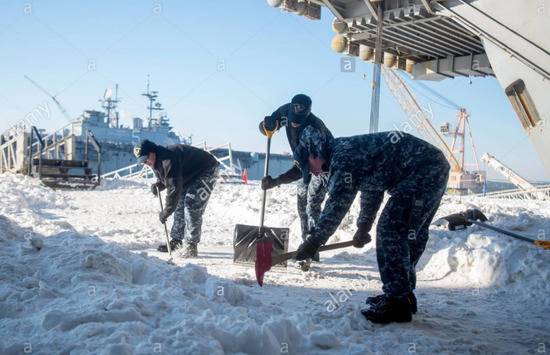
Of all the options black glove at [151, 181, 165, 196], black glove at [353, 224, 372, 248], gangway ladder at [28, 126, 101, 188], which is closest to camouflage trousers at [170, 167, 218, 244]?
black glove at [151, 181, 165, 196]

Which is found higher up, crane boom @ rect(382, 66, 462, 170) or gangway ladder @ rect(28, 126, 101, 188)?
crane boom @ rect(382, 66, 462, 170)

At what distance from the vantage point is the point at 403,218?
9.91 feet

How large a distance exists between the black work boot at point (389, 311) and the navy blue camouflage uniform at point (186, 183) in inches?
111

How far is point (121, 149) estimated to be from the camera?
133 feet

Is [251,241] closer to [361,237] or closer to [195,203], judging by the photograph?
[195,203]

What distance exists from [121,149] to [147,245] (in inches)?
1436

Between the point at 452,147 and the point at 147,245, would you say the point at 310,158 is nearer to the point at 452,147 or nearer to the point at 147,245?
the point at 147,245

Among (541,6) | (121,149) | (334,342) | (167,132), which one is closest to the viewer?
(334,342)

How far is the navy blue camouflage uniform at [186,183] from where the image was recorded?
5.21 m

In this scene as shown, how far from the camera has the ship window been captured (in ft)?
16.3

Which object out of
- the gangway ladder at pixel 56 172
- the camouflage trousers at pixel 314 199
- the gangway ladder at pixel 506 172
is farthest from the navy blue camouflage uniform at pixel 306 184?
the gangway ladder at pixel 506 172

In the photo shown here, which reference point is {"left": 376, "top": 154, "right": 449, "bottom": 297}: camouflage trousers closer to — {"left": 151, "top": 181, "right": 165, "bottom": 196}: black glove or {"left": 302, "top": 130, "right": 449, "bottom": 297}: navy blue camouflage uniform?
{"left": 302, "top": 130, "right": 449, "bottom": 297}: navy blue camouflage uniform

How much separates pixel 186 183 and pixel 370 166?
305 centimetres

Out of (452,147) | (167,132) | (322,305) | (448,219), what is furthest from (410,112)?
(322,305)
